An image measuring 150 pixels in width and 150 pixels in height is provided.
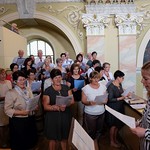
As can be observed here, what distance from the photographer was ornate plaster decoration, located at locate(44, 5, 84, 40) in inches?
378

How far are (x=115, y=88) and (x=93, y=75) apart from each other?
541mm

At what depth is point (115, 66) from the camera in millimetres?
9648

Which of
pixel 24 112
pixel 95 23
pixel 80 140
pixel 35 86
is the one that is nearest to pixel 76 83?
pixel 35 86

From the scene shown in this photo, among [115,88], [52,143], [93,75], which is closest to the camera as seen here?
[52,143]

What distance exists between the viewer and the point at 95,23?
9328 mm

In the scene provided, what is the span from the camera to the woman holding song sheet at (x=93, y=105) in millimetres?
3863

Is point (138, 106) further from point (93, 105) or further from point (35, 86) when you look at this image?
point (35, 86)

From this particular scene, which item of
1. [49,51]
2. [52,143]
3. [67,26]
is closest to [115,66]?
[67,26]

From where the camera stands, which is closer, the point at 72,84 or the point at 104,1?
the point at 72,84

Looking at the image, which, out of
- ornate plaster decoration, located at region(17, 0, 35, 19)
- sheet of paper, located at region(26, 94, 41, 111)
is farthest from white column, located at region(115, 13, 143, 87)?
sheet of paper, located at region(26, 94, 41, 111)

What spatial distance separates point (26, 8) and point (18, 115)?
722cm

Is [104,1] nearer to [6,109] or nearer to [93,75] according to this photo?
[93,75]

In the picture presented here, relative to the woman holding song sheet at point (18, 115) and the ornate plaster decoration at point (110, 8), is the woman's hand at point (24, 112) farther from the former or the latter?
the ornate plaster decoration at point (110, 8)

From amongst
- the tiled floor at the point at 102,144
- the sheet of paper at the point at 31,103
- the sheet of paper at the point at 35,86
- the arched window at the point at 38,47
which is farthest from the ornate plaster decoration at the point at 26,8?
the sheet of paper at the point at 31,103
